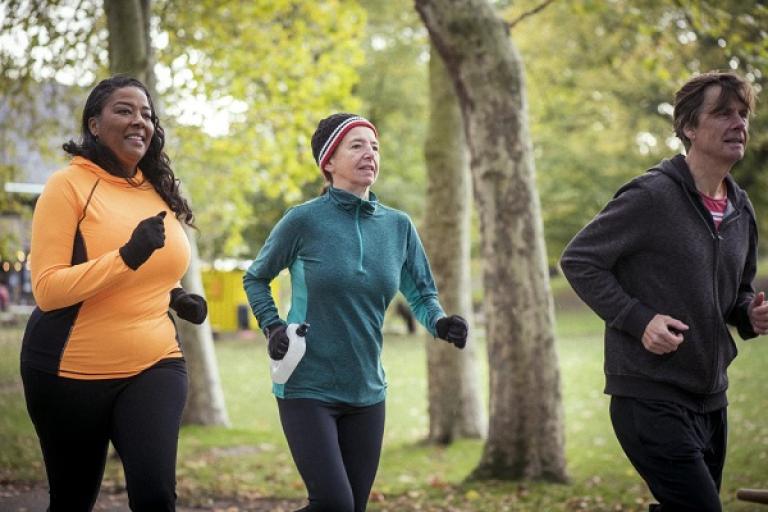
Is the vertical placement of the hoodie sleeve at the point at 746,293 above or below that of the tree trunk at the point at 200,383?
above

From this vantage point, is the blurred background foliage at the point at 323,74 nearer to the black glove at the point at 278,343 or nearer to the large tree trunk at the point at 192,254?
the large tree trunk at the point at 192,254

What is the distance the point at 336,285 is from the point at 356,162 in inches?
22.5

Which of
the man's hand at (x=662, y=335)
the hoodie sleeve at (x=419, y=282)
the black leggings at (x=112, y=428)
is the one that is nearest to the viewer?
the man's hand at (x=662, y=335)

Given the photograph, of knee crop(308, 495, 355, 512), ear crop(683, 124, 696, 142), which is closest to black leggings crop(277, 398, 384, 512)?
knee crop(308, 495, 355, 512)

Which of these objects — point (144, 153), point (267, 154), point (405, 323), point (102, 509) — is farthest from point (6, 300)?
point (144, 153)

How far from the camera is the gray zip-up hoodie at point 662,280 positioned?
3967 mm

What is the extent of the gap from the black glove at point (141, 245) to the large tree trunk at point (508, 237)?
4868 millimetres

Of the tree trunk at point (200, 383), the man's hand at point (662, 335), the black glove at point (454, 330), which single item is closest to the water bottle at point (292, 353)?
the black glove at point (454, 330)

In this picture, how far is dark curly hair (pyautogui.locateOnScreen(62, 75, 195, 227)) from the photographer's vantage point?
435cm

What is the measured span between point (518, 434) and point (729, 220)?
473 cm

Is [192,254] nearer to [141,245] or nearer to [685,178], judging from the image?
[141,245]

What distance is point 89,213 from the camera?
13.7 feet

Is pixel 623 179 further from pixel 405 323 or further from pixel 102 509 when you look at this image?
pixel 102 509

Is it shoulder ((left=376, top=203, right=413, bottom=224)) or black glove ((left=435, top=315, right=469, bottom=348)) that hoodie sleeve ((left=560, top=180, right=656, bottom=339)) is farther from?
shoulder ((left=376, top=203, right=413, bottom=224))
